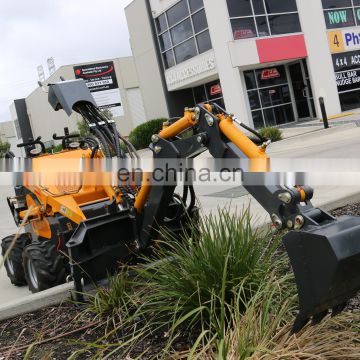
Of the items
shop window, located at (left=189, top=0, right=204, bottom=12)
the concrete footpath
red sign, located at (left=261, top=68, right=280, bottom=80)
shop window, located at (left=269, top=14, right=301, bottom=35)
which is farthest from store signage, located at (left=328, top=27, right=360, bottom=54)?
the concrete footpath

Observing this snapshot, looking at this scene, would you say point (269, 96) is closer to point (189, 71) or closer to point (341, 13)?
point (189, 71)

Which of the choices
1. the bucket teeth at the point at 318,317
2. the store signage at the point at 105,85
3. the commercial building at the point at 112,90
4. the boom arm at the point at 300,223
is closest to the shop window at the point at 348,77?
the commercial building at the point at 112,90

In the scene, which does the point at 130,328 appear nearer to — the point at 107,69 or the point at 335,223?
the point at 335,223

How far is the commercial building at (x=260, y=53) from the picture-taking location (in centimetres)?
2148

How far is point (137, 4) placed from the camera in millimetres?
26953

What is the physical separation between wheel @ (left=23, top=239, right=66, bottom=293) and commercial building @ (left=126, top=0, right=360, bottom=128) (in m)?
17.9

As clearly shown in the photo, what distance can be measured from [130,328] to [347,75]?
929 inches

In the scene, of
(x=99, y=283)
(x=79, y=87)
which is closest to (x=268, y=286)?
(x=99, y=283)

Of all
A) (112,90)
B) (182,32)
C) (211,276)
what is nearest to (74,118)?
(112,90)

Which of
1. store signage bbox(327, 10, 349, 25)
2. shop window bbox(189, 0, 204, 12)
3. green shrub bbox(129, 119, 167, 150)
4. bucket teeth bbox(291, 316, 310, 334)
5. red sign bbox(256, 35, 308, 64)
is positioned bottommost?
bucket teeth bbox(291, 316, 310, 334)

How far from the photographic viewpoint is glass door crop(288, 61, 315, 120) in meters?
23.9

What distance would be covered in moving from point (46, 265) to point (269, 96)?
791 inches

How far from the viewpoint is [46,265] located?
15.3ft

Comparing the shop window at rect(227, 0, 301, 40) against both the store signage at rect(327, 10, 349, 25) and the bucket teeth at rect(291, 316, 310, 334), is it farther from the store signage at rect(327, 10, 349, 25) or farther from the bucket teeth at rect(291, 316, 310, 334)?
the bucket teeth at rect(291, 316, 310, 334)
